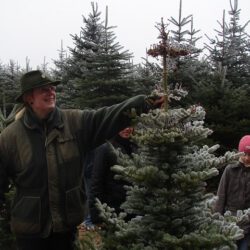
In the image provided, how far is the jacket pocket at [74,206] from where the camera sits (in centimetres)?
448

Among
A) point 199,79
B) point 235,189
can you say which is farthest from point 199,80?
point 235,189

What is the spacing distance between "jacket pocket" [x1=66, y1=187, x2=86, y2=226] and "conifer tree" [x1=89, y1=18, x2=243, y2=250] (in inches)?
28.0

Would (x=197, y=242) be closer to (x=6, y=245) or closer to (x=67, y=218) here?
(x=67, y=218)

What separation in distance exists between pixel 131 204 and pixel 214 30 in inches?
441

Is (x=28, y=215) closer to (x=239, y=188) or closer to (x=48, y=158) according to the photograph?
(x=48, y=158)

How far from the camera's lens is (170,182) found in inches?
145

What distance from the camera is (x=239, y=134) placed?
436 inches

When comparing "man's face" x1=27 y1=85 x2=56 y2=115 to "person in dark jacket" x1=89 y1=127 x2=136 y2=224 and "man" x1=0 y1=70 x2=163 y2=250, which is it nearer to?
"man" x1=0 y1=70 x2=163 y2=250

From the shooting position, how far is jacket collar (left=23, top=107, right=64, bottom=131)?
4598 mm

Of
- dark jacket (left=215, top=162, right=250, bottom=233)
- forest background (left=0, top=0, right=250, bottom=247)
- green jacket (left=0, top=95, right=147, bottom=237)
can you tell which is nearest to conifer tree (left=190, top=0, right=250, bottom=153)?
forest background (left=0, top=0, right=250, bottom=247)

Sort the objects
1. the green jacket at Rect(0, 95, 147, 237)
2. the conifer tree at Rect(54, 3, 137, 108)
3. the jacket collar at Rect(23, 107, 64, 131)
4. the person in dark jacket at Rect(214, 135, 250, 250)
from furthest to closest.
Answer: the conifer tree at Rect(54, 3, 137, 108)
the person in dark jacket at Rect(214, 135, 250, 250)
the jacket collar at Rect(23, 107, 64, 131)
the green jacket at Rect(0, 95, 147, 237)

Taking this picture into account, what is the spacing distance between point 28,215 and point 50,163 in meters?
0.53

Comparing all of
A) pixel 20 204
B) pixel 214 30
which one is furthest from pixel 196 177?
pixel 214 30

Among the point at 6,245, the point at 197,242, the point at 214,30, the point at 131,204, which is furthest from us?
the point at 214,30
